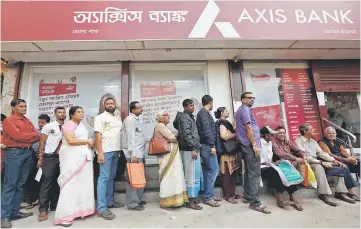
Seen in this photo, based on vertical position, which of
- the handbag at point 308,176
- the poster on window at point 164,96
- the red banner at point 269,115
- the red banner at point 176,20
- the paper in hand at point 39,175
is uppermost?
the red banner at point 176,20

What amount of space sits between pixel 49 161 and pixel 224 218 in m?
2.69

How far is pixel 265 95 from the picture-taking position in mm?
5473

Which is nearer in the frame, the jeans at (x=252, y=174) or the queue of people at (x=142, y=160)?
the queue of people at (x=142, y=160)

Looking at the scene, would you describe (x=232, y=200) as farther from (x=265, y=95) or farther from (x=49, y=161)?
(x=49, y=161)

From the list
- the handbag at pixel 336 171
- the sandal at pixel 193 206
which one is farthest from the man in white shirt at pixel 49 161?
the handbag at pixel 336 171

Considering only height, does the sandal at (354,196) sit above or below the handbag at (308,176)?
below

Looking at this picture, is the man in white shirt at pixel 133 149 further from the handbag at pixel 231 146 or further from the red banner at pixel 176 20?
the red banner at pixel 176 20

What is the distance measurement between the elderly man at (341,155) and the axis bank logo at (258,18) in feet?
7.10

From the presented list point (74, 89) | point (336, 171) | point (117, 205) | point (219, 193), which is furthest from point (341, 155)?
point (74, 89)

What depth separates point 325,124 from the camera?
519 cm

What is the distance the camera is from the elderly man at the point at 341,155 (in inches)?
162

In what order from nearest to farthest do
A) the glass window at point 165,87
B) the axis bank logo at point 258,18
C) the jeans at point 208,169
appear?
the jeans at point 208,169, the axis bank logo at point 258,18, the glass window at point 165,87

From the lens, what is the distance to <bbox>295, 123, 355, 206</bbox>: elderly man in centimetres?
391

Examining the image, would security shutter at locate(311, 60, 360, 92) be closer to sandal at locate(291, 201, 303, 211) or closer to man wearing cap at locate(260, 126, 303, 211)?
man wearing cap at locate(260, 126, 303, 211)
